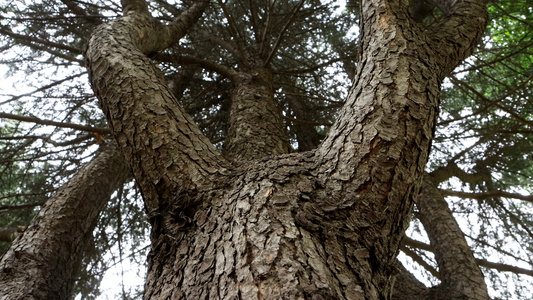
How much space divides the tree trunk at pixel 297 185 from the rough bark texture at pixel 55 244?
94 centimetres

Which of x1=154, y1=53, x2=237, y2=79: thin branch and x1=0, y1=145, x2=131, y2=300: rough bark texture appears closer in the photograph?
x1=0, y1=145, x2=131, y2=300: rough bark texture

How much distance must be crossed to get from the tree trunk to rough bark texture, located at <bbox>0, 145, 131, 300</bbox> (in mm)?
935

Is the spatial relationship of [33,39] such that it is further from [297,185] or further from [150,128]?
[297,185]

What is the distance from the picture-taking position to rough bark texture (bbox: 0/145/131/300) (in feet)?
5.96

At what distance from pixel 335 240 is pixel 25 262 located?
1651 millimetres

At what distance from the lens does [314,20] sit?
499 cm

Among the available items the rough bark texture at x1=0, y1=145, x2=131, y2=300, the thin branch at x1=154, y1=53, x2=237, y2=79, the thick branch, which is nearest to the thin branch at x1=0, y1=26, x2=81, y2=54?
the thin branch at x1=154, y1=53, x2=237, y2=79

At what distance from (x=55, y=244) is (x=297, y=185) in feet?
5.07

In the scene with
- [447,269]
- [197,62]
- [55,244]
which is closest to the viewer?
[55,244]

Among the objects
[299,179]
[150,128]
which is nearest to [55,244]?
[150,128]

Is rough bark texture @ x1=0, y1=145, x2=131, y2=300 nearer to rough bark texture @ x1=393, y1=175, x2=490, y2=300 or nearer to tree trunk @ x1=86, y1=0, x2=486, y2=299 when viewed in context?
tree trunk @ x1=86, y1=0, x2=486, y2=299

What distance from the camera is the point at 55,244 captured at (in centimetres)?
205

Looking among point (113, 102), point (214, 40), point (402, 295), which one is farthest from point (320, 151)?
point (214, 40)

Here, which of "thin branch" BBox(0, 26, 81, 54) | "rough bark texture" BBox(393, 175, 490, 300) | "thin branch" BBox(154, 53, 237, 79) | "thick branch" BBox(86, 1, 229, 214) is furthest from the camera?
"thin branch" BBox(154, 53, 237, 79)
